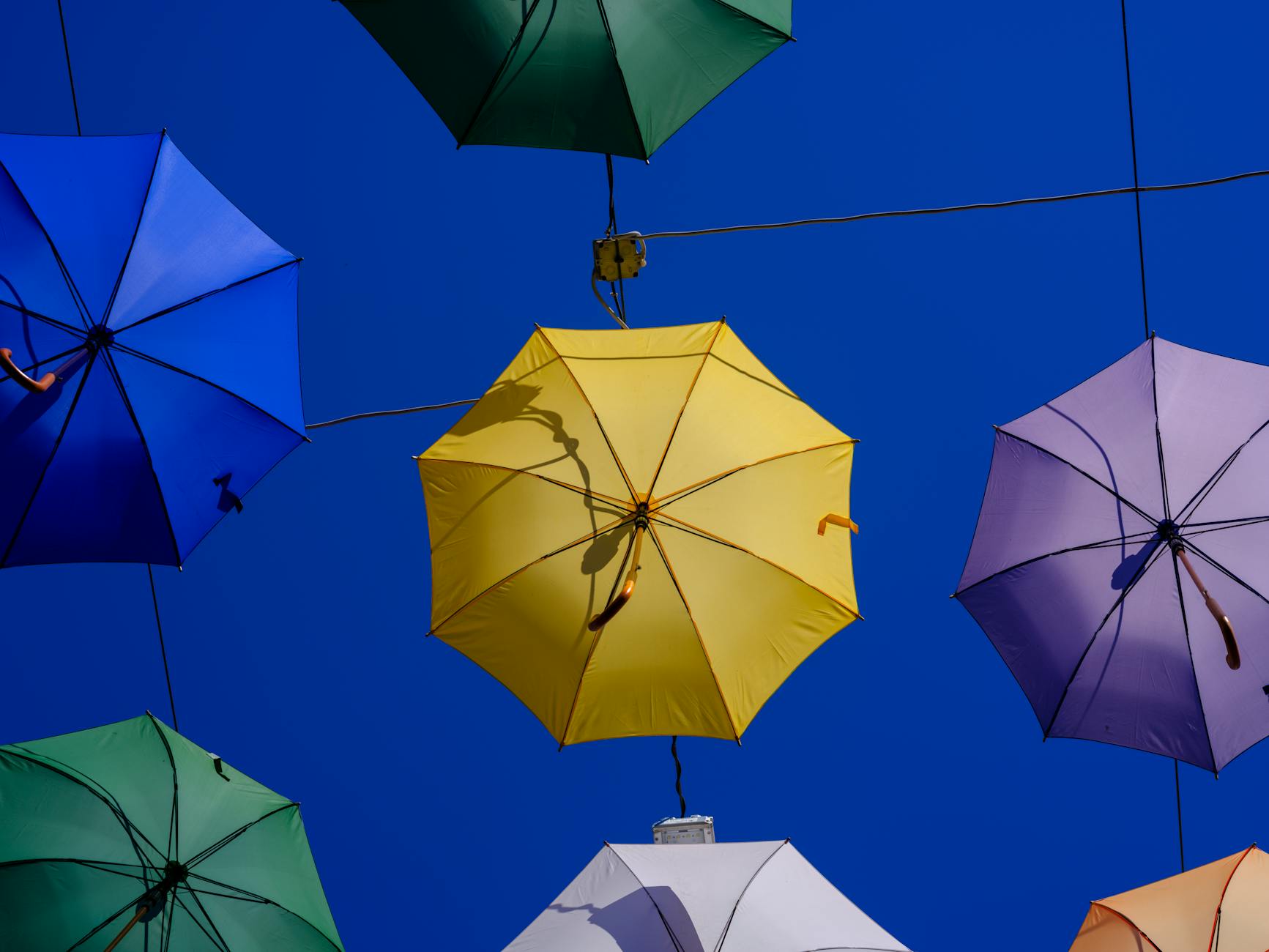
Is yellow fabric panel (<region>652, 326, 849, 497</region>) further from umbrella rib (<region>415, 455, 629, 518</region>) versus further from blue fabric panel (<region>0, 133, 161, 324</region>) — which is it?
blue fabric panel (<region>0, 133, 161, 324</region>)

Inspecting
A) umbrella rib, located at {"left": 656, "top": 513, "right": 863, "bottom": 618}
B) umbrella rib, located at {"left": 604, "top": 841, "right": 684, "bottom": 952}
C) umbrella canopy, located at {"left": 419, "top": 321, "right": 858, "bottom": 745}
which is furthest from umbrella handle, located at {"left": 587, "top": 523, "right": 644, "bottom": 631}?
umbrella rib, located at {"left": 604, "top": 841, "right": 684, "bottom": 952}

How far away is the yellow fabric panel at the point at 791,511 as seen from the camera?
357 inches

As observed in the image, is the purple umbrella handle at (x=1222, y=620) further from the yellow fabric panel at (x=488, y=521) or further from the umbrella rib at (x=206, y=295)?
the umbrella rib at (x=206, y=295)

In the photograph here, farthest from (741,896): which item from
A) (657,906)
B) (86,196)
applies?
(86,196)

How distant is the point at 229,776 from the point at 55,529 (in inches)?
67.7

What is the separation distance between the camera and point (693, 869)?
9.14 meters

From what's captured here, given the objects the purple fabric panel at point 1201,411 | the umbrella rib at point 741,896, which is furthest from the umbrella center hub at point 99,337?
the purple fabric panel at point 1201,411

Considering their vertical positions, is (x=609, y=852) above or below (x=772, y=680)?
below

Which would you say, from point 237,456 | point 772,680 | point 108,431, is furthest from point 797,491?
point 108,431

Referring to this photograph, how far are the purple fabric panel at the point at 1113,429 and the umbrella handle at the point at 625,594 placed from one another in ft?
7.70

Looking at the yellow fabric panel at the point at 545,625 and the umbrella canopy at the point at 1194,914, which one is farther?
the umbrella canopy at the point at 1194,914

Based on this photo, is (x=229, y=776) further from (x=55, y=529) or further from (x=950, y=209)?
(x=950, y=209)

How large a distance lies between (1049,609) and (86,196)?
5621 mm

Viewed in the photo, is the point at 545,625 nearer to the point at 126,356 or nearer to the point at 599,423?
the point at 599,423
